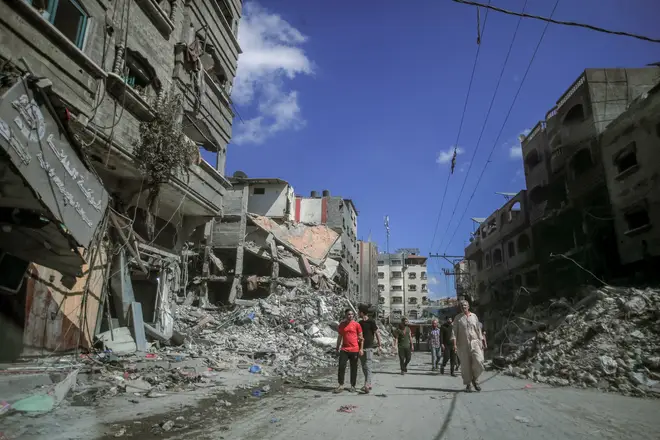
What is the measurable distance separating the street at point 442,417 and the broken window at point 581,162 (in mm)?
20371

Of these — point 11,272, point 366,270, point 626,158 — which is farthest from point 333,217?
point 11,272

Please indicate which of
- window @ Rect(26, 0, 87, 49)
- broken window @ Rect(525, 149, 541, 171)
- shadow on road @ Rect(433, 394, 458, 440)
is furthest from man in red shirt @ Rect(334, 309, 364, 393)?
broken window @ Rect(525, 149, 541, 171)

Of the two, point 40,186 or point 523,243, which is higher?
point 523,243

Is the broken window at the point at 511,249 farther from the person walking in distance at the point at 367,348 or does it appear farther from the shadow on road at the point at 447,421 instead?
the shadow on road at the point at 447,421

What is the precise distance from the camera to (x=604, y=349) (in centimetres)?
996

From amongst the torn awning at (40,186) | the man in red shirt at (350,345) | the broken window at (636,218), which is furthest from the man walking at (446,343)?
the broken window at (636,218)

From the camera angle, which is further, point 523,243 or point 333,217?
point 333,217

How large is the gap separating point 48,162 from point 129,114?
513 cm

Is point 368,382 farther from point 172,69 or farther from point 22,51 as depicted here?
point 172,69

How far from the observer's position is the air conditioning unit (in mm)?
6816

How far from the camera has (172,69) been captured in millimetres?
11891

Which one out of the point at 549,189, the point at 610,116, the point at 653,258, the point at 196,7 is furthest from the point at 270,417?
the point at 549,189

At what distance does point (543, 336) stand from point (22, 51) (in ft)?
51.5

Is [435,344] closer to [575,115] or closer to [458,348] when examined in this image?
[458,348]
